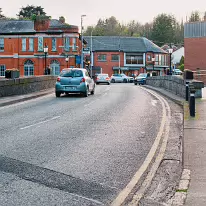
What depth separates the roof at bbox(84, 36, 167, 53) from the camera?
99.6 metres

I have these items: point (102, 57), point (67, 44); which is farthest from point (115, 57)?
point (67, 44)

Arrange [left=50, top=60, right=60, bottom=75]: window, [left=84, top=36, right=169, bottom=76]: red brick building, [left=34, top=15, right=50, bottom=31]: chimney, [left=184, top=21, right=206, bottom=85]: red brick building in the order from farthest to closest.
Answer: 1. [left=84, top=36, right=169, bottom=76]: red brick building
2. [left=184, top=21, right=206, bottom=85]: red brick building
3. [left=34, top=15, right=50, bottom=31]: chimney
4. [left=50, top=60, right=60, bottom=75]: window

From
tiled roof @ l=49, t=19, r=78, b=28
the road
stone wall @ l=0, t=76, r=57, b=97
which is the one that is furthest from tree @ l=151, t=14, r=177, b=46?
the road

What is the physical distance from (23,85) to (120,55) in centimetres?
7128

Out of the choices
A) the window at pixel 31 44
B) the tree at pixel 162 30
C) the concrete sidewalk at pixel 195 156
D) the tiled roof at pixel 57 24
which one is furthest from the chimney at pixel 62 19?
the tree at pixel 162 30

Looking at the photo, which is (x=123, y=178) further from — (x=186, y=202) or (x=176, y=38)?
(x=176, y=38)

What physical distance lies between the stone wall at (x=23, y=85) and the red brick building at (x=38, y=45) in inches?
1346

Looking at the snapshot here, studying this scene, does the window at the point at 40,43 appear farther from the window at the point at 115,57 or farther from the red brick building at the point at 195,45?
the window at the point at 115,57

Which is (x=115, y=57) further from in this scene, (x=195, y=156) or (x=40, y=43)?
(x=195, y=156)

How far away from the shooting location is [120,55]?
3922 inches

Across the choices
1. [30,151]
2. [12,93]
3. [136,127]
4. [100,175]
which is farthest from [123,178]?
[12,93]

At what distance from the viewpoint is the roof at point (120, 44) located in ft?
327

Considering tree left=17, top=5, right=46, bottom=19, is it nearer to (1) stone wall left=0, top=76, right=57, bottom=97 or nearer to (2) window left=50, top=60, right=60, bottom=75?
(2) window left=50, top=60, right=60, bottom=75

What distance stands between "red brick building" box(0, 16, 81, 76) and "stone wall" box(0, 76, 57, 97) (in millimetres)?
34179
